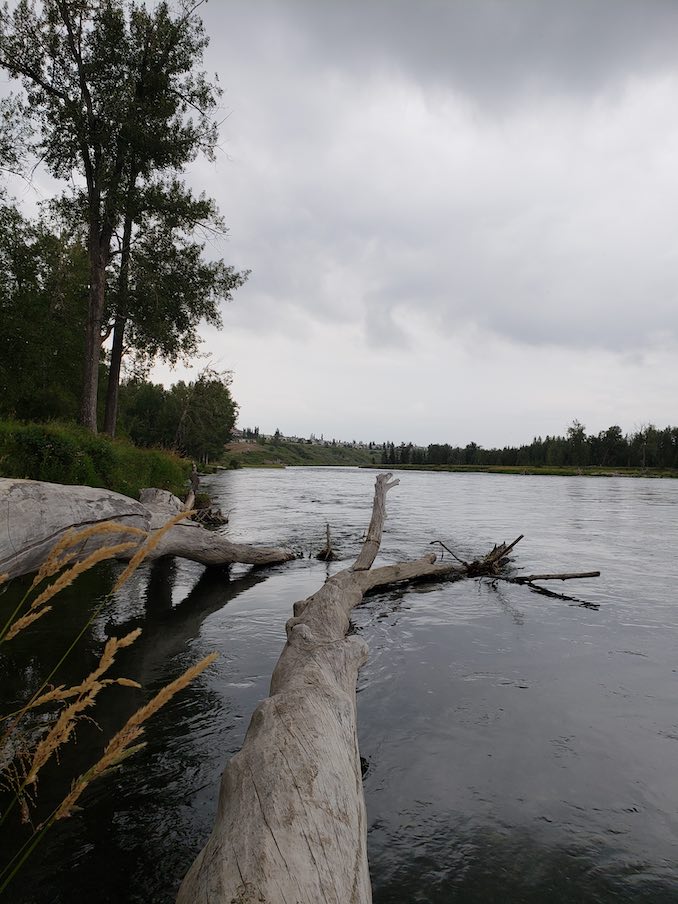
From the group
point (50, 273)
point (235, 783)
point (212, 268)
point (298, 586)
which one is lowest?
point (298, 586)

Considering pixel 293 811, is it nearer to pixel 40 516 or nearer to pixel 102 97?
pixel 40 516

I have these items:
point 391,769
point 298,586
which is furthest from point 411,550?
point 391,769

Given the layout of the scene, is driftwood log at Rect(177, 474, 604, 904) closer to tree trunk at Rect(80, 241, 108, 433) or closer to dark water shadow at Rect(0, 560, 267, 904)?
dark water shadow at Rect(0, 560, 267, 904)

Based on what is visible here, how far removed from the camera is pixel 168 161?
67.8 ft

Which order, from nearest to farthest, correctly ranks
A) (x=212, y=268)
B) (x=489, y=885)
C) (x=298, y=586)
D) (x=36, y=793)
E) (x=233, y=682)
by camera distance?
1. (x=489, y=885)
2. (x=36, y=793)
3. (x=233, y=682)
4. (x=298, y=586)
5. (x=212, y=268)

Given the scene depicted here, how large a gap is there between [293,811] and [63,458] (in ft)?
43.9

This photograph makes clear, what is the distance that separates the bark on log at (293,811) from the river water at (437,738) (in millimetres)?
908

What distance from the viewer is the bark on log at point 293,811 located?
2.24 meters

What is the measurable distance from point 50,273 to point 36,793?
119 ft

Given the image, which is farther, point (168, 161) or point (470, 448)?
point (470, 448)

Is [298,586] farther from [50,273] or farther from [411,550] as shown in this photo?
[50,273]

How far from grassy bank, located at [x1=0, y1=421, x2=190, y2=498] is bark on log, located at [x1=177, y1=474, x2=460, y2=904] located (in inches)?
343

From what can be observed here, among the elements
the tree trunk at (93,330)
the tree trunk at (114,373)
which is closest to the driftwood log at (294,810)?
the tree trunk at (93,330)

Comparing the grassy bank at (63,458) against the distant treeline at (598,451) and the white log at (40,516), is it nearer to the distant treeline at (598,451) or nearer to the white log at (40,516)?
the white log at (40,516)
